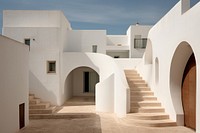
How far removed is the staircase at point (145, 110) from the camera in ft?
31.0

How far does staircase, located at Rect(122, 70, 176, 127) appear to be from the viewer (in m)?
9.45

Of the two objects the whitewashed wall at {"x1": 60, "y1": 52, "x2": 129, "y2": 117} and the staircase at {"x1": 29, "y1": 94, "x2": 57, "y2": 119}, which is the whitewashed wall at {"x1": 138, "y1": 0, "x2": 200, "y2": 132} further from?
the staircase at {"x1": 29, "y1": 94, "x2": 57, "y2": 119}

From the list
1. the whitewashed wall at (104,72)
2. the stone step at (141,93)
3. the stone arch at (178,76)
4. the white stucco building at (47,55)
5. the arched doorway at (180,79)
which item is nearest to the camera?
the arched doorway at (180,79)

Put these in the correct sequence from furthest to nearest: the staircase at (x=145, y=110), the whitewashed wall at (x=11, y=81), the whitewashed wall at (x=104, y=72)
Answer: the whitewashed wall at (x=104, y=72) → the staircase at (x=145, y=110) → the whitewashed wall at (x=11, y=81)

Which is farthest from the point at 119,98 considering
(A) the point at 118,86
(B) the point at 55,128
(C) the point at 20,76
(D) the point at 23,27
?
(D) the point at 23,27

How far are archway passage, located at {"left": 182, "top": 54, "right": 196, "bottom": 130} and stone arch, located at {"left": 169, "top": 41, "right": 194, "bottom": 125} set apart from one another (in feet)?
0.60

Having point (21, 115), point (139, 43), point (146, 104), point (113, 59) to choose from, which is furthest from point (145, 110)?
point (139, 43)

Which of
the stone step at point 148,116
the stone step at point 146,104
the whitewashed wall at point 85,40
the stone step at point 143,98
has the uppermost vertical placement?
the whitewashed wall at point 85,40

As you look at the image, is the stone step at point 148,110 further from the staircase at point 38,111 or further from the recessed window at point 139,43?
the recessed window at point 139,43

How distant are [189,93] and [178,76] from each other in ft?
3.22

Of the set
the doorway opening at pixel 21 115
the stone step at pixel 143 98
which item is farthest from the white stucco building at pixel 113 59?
the doorway opening at pixel 21 115

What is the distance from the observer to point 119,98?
38.0 feet

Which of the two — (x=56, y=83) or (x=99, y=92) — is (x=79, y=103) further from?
(x=99, y=92)

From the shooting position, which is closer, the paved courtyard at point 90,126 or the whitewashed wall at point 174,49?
the whitewashed wall at point 174,49
